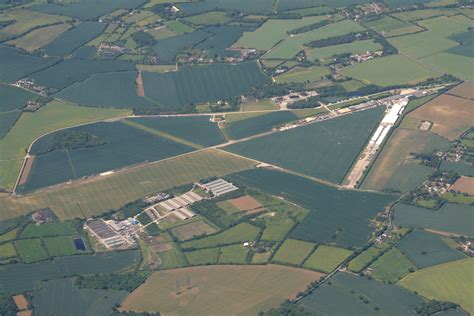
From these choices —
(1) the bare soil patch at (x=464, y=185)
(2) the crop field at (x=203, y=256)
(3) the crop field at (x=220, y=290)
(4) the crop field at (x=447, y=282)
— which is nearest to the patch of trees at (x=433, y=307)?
(4) the crop field at (x=447, y=282)

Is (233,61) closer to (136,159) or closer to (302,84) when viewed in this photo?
(302,84)

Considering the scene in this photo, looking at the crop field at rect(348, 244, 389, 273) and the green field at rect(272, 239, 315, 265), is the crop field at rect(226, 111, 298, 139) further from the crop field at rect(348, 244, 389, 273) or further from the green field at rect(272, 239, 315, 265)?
the crop field at rect(348, 244, 389, 273)

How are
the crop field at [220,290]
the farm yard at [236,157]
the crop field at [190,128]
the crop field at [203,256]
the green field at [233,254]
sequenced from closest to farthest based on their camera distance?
the crop field at [220,290] → the farm yard at [236,157] → the green field at [233,254] → the crop field at [203,256] → the crop field at [190,128]

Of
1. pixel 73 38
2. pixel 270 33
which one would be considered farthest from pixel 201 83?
pixel 73 38

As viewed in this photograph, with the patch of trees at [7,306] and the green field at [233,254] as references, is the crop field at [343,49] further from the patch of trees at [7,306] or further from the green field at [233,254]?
the patch of trees at [7,306]

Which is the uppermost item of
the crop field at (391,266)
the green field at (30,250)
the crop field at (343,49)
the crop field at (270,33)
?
the green field at (30,250)

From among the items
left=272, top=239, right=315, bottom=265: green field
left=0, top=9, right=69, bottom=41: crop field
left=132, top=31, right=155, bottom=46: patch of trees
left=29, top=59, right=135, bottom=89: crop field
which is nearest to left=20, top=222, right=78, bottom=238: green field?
left=272, top=239, right=315, bottom=265: green field

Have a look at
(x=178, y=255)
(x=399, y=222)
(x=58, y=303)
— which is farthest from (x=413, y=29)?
(x=58, y=303)

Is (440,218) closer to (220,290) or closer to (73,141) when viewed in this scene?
(220,290)
